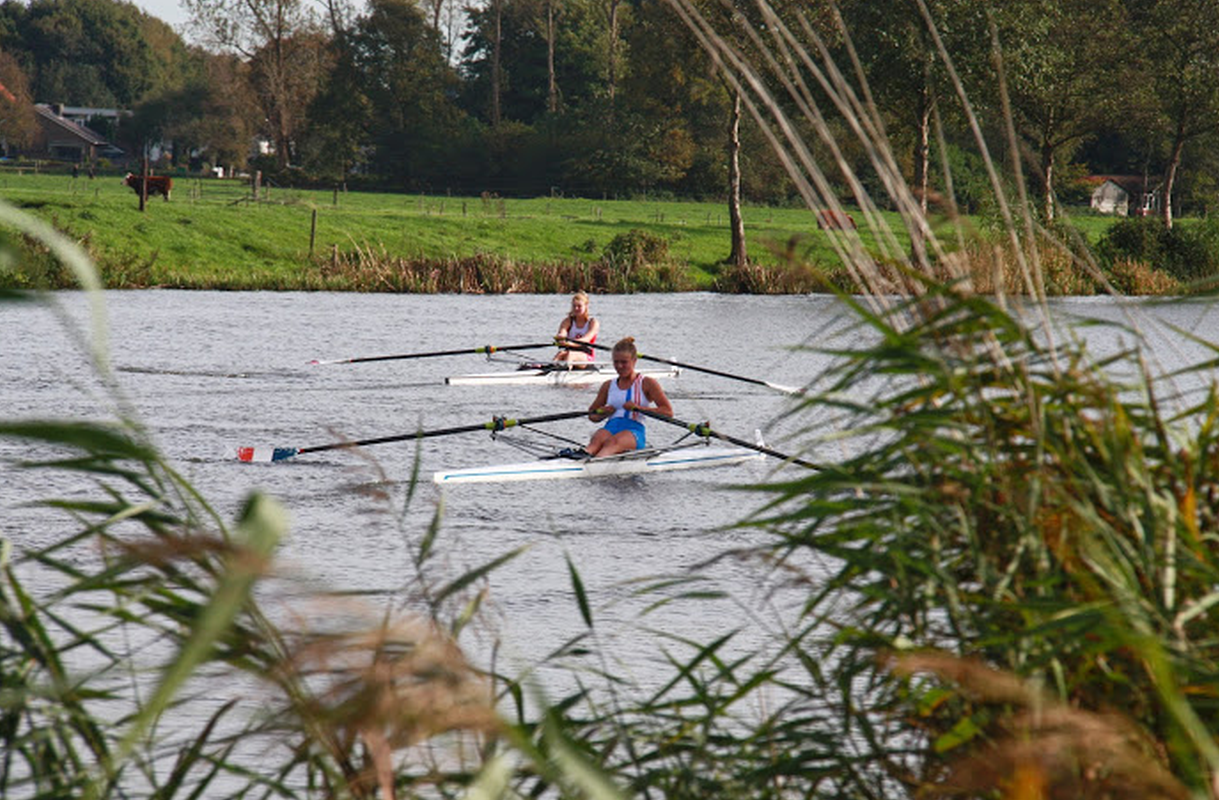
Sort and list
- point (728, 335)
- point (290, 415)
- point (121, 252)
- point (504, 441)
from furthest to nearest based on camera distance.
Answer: point (121, 252) < point (728, 335) < point (290, 415) < point (504, 441)

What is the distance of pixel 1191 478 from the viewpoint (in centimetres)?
288

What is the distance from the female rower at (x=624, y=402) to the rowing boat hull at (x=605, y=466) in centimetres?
20

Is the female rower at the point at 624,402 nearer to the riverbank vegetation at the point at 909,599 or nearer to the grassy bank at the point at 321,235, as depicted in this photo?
the riverbank vegetation at the point at 909,599

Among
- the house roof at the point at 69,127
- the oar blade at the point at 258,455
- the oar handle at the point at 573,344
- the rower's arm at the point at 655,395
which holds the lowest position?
the oar blade at the point at 258,455

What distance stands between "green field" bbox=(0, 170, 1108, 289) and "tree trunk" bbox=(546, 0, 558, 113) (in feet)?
50.5

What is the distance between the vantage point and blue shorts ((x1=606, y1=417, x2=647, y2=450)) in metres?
13.8

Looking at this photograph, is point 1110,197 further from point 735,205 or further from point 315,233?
point 315,233

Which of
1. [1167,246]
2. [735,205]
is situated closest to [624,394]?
[735,205]

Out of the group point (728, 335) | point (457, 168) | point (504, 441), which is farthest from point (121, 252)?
point (457, 168)

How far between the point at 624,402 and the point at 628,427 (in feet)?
1.12

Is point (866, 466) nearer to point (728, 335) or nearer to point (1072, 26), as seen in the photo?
point (728, 335)

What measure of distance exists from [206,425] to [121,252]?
26.8 metres

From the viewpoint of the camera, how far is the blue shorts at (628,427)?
13828mm

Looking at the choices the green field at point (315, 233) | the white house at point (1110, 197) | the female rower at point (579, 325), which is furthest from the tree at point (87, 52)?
the female rower at point (579, 325)
